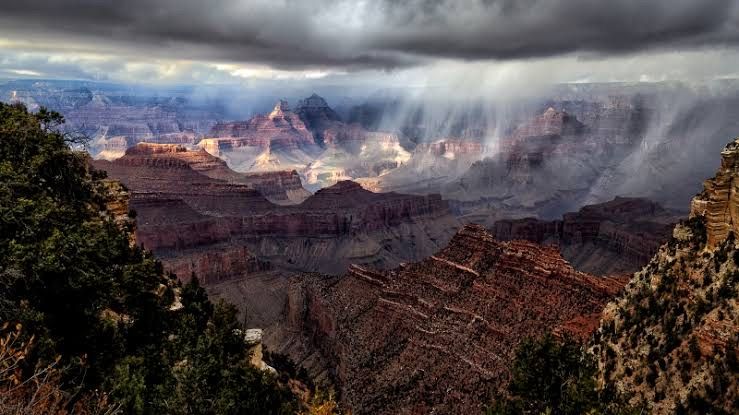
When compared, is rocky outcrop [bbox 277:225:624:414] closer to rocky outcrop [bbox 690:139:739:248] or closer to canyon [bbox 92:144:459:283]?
rocky outcrop [bbox 690:139:739:248]

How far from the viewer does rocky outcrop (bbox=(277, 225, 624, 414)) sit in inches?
1479

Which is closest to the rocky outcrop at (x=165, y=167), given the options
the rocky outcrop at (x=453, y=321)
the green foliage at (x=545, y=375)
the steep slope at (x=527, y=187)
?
the steep slope at (x=527, y=187)

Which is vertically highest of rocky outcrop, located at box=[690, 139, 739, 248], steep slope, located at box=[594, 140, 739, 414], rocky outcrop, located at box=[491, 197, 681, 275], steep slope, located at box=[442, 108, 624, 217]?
rocky outcrop, located at box=[690, 139, 739, 248]

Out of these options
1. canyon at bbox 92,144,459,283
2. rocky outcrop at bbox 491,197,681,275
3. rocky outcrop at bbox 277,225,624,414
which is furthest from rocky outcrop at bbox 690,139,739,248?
canyon at bbox 92,144,459,283

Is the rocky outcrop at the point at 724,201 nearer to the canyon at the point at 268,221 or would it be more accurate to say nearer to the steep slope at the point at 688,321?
the steep slope at the point at 688,321

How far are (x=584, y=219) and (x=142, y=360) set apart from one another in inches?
3826

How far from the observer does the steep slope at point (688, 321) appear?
1988cm

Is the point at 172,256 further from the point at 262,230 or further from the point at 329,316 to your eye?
the point at 329,316

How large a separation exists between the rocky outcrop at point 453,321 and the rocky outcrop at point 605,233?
4845 centimetres

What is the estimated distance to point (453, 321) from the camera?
4297 cm

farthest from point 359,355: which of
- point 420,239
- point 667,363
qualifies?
point 420,239

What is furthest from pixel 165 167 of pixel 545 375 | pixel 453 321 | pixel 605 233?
pixel 545 375

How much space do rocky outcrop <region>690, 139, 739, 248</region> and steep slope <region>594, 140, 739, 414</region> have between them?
3 centimetres

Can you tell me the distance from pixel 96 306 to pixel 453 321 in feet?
86.3
